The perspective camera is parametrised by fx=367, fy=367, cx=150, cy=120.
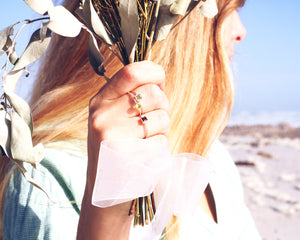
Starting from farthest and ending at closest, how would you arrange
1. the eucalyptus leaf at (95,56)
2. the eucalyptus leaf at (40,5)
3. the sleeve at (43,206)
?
1. the sleeve at (43,206)
2. the eucalyptus leaf at (95,56)
3. the eucalyptus leaf at (40,5)

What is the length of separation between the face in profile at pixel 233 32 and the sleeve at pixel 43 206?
82 centimetres

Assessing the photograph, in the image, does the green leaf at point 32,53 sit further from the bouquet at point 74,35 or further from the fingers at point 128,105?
the fingers at point 128,105

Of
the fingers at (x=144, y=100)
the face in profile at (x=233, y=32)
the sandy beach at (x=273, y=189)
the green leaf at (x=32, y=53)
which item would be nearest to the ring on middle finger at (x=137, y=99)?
the fingers at (x=144, y=100)

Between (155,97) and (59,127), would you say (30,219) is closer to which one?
(59,127)

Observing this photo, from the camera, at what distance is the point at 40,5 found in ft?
2.30

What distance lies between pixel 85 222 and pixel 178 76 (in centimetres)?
64

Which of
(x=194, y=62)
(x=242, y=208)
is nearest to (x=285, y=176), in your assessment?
(x=242, y=208)

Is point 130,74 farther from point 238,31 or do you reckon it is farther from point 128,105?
point 238,31

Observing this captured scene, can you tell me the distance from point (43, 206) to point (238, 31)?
41.1 inches

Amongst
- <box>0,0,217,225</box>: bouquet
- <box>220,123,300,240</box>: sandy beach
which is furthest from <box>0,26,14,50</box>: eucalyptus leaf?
<box>220,123,300,240</box>: sandy beach

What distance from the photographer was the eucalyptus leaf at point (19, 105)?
0.74m

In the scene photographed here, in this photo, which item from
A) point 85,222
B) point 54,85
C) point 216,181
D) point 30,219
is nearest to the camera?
point 85,222

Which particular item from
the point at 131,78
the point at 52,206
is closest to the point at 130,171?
the point at 131,78

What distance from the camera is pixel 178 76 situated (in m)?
1.31
